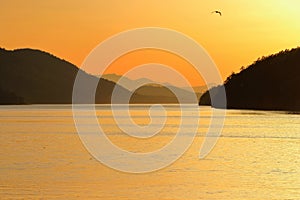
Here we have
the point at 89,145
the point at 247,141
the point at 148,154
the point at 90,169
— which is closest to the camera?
the point at 90,169

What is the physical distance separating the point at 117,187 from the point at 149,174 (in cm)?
600

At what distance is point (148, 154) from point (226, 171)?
14044 mm

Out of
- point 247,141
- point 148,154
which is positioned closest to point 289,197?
point 148,154

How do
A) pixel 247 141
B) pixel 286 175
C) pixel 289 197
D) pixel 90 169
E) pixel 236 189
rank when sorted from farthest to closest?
1. pixel 247 141
2. pixel 90 169
3. pixel 286 175
4. pixel 236 189
5. pixel 289 197

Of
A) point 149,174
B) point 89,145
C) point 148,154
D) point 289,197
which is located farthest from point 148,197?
point 89,145

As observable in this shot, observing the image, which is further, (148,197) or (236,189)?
(236,189)

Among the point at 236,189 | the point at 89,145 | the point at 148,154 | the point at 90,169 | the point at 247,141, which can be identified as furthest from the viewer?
the point at 247,141

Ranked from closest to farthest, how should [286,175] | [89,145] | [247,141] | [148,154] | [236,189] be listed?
[236,189]
[286,175]
[148,154]
[89,145]
[247,141]

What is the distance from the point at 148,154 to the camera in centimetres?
5644

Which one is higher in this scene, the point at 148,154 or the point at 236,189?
the point at 148,154

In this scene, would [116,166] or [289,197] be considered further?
[116,166]

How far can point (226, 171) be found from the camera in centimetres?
4322

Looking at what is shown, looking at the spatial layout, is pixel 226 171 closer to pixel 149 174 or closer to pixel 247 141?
pixel 149 174

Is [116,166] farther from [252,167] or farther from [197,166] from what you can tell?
[252,167]
